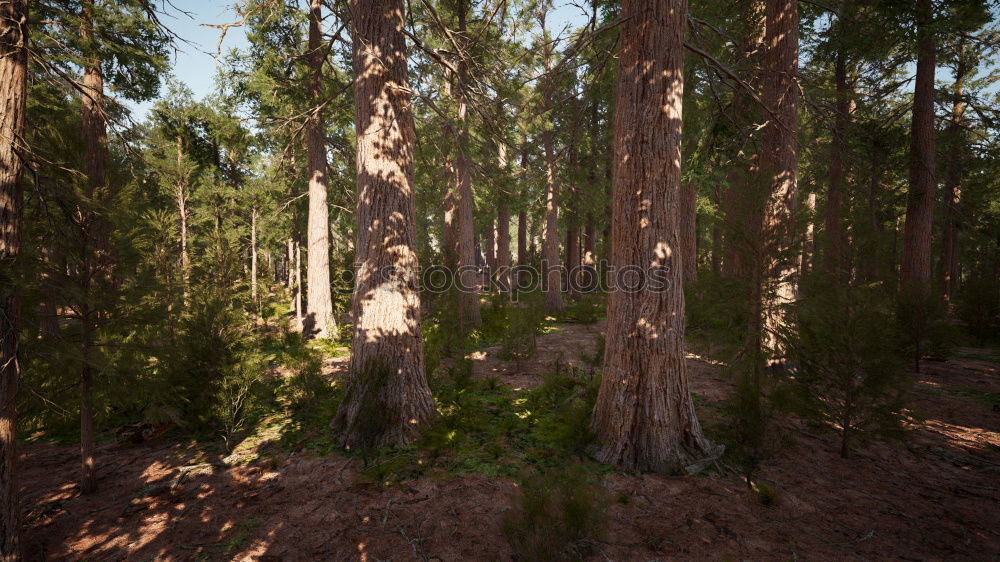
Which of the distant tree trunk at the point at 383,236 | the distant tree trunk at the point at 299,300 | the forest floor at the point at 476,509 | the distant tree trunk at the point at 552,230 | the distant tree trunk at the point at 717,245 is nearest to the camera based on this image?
the forest floor at the point at 476,509

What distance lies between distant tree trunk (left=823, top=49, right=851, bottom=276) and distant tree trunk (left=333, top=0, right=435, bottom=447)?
7001mm

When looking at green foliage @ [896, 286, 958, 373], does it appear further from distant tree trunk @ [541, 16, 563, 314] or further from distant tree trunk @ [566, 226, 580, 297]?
distant tree trunk @ [566, 226, 580, 297]

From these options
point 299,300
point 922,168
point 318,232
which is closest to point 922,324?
point 922,168

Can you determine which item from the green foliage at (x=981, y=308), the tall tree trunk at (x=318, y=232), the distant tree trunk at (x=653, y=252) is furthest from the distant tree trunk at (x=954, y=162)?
the tall tree trunk at (x=318, y=232)

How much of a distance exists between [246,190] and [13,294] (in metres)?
15.4

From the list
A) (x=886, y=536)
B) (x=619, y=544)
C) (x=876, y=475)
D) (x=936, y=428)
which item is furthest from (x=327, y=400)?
(x=936, y=428)

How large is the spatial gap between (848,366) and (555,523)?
4.19m

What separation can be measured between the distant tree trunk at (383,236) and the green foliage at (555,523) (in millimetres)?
2524

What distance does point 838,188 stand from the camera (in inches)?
458

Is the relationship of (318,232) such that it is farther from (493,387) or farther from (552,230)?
(552,230)

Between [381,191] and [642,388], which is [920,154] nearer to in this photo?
[642,388]

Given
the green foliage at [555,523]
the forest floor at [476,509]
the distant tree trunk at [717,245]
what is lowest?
the forest floor at [476,509]

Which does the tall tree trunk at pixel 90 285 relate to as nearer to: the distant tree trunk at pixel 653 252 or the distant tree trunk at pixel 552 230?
the distant tree trunk at pixel 653 252

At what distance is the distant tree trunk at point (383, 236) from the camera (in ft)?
16.8
